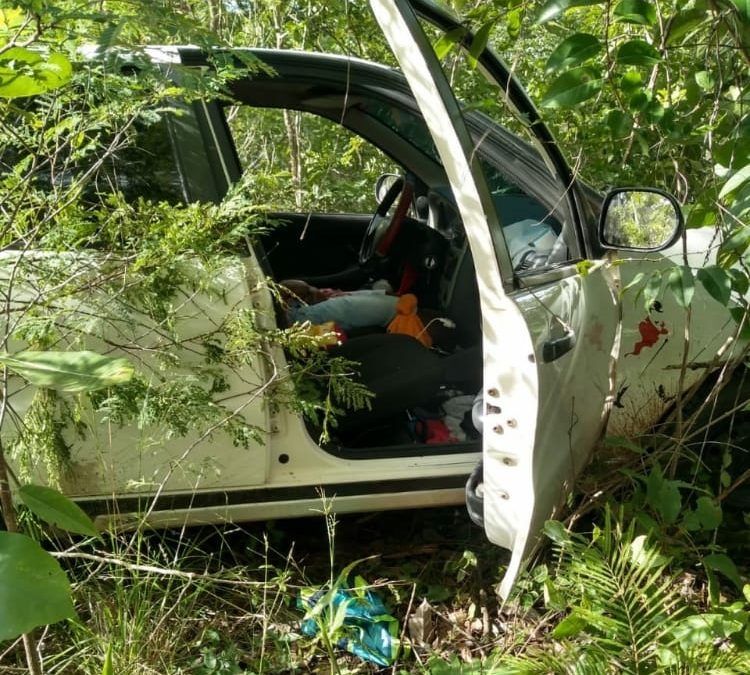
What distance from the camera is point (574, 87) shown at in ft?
6.05

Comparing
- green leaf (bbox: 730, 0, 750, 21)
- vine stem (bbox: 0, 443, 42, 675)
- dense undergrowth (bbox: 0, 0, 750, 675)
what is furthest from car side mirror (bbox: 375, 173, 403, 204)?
vine stem (bbox: 0, 443, 42, 675)

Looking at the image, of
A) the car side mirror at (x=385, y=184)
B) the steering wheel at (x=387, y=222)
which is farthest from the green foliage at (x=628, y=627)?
the car side mirror at (x=385, y=184)

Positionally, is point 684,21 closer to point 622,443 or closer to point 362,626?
point 622,443

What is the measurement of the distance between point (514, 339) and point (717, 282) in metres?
0.50

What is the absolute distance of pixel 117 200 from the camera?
1.87 metres

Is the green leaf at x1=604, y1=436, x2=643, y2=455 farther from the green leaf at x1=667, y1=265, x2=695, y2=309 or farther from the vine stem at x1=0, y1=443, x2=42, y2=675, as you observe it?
the vine stem at x1=0, y1=443, x2=42, y2=675

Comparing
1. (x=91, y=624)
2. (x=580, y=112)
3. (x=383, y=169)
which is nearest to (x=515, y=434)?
(x=91, y=624)

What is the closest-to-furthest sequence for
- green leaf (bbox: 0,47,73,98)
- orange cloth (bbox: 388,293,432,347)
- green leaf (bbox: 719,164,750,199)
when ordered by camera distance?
green leaf (bbox: 0,47,73,98) < green leaf (bbox: 719,164,750,199) < orange cloth (bbox: 388,293,432,347)

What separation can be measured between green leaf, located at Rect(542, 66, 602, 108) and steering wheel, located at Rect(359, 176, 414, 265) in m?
1.71

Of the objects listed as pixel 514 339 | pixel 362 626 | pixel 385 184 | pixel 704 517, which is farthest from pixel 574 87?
pixel 385 184

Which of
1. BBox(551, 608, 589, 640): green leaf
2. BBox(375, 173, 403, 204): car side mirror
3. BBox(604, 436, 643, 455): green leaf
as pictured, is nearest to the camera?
BBox(551, 608, 589, 640): green leaf

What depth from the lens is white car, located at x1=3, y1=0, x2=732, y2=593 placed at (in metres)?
2.01

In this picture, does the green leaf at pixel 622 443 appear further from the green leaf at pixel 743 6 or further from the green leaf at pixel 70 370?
the green leaf at pixel 70 370

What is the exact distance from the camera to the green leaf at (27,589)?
2.95 feet
